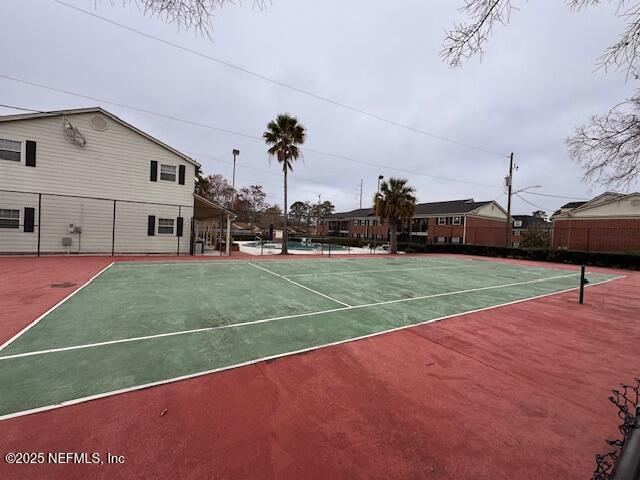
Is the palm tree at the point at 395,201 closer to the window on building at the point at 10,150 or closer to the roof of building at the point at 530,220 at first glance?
the window on building at the point at 10,150

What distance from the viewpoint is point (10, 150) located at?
42.9ft

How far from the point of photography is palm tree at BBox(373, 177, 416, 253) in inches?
965

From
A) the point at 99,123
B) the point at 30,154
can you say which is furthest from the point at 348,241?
the point at 30,154

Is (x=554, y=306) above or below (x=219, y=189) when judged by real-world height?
below

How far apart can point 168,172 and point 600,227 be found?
123ft

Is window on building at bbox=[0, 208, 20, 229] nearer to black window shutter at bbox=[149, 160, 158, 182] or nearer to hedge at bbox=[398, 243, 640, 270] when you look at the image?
black window shutter at bbox=[149, 160, 158, 182]

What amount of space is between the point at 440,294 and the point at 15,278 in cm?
1246

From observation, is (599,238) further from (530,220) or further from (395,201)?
(530,220)

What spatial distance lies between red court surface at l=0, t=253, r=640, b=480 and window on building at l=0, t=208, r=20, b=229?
12757 millimetres

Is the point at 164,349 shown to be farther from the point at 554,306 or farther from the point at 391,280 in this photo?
the point at 554,306

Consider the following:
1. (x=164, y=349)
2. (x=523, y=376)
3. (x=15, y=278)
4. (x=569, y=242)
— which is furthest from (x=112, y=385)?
(x=569, y=242)

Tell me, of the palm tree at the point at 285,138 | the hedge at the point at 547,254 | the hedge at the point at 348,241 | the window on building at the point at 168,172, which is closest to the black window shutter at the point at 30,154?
the window on building at the point at 168,172

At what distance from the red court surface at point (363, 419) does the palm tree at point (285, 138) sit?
17.1 m

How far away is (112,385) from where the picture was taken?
9.78 ft
